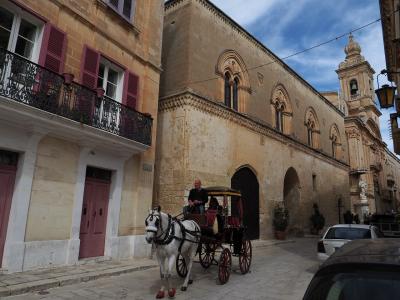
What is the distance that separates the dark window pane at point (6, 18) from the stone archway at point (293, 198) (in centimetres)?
1894

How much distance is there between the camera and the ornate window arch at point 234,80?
58.6 ft

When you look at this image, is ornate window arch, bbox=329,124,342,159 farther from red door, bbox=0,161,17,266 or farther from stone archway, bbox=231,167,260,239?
red door, bbox=0,161,17,266

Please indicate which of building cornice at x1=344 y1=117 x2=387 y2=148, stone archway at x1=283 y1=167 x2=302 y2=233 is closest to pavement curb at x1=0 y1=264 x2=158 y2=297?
stone archway at x1=283 y1=167 x2=302 y2=233

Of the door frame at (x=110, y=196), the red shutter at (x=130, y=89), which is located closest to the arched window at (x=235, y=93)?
the red shutter at (x=130, y=89)

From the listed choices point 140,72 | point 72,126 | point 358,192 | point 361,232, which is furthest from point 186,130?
point 358,192

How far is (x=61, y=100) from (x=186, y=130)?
22.4ft

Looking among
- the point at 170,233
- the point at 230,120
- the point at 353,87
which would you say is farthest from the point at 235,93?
the point at 353,87

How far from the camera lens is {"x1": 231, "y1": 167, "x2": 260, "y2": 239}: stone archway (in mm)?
18125

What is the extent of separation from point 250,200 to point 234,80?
682 cm

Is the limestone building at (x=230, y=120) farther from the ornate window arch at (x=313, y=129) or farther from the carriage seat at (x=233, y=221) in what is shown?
the carriage seat at (x=233, y=221)

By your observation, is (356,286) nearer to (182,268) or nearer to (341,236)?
(182,268)

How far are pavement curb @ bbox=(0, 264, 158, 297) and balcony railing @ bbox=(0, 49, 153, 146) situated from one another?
391 cm

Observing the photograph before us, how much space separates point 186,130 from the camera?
48.5 ft

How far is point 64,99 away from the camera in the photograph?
28.6 ft
